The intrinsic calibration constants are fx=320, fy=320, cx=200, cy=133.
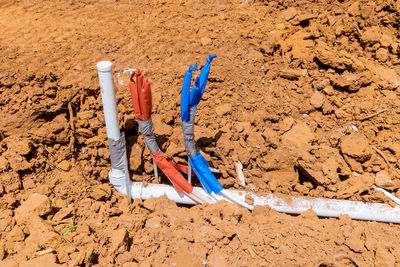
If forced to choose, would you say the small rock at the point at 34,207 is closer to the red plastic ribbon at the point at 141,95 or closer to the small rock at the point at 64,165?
the small rock at the point at 64,165

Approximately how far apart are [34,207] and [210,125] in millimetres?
1867

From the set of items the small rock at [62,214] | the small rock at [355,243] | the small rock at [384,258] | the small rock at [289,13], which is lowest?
the small rock at [384,258]

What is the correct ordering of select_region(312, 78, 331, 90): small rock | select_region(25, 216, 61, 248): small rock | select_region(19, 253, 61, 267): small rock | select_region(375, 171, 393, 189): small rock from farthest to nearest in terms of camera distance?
1. select_region(312, 78, 331, 90): small rock
2. select_region(375, 171, 393, 189): small rock
3. select_region(25, 216, 61, 248): small rock
4. select_region(19, 253, 61, 267): small rock

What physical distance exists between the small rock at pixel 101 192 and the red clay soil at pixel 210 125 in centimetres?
1

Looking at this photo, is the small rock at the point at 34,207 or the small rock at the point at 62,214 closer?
the small rock at the point at 34,207

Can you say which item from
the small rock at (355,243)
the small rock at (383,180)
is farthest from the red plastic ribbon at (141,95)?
the small rock at (383,180)

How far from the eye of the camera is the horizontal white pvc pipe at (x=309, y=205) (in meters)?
3.10

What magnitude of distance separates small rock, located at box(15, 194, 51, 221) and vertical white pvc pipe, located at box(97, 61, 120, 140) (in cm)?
74

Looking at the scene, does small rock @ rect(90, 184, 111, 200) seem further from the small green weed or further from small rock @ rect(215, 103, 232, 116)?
small rock @ rect(215, 103, 232, 116)

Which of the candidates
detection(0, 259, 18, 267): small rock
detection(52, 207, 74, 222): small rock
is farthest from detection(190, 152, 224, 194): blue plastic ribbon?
detection(0, 259, 18, 267): small rock

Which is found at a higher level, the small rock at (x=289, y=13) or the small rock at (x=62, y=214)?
the small rock at (x=289, y=13)

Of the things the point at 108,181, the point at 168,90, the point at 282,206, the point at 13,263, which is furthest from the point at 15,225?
the point at 282,206

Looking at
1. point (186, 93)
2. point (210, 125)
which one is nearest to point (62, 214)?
point (186, 93)

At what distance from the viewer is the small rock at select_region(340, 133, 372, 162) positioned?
331 centimetres
